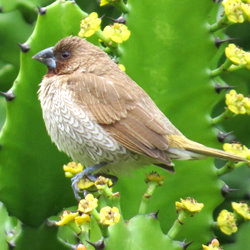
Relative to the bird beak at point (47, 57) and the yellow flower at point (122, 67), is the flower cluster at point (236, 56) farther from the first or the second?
the bird beak at point (47, 57)

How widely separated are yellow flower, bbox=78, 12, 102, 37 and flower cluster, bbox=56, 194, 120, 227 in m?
0.69

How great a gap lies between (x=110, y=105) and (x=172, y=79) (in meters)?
0.23

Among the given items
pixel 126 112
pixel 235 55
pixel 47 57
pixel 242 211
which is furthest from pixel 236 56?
pixel 47 57

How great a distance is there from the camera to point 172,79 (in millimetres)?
2516

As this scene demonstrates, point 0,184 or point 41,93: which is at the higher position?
point 41,93

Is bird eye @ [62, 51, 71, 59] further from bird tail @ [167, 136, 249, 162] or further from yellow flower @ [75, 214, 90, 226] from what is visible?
yellow flower @ [75, 214, 90, 226]

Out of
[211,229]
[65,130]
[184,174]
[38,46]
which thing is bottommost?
[211,229]

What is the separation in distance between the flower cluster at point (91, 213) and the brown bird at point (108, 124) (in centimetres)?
40

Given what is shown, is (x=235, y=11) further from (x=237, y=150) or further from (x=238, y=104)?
(x=237, y=150)

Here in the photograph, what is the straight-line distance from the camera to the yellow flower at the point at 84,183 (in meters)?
2.20

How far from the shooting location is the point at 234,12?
249 centimetres

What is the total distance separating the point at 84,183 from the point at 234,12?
0.79 metres

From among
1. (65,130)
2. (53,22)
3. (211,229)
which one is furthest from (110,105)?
(211,229)

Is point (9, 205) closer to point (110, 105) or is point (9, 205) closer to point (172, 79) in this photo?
point (110, 105)
